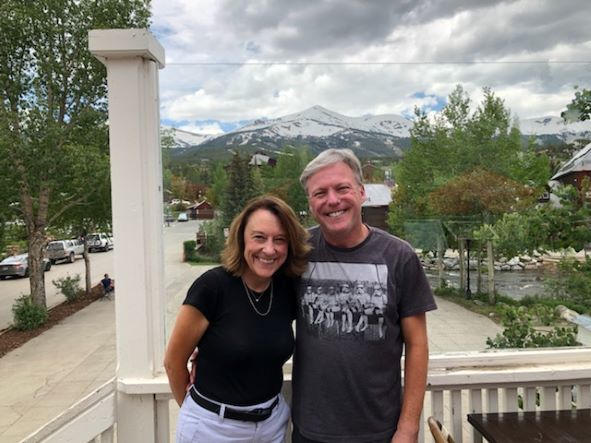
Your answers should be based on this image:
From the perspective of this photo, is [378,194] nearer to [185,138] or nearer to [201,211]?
[201,211]

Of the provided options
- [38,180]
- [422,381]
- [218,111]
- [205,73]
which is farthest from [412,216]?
[38,180]

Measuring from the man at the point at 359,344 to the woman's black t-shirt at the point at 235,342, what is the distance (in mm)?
104

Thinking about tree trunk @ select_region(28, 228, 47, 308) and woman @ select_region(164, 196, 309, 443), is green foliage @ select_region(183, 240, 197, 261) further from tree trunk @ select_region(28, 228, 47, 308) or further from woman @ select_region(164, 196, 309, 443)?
tree trunk @ select_region(28, 228, 47, 308)

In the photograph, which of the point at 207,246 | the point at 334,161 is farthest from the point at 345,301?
the point at 207,246

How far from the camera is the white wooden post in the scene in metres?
1.61

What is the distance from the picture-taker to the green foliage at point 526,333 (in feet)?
6.36

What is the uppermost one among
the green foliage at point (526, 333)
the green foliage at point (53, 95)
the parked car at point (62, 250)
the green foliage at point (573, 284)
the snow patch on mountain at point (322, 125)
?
the green foliage at point (53, 95)

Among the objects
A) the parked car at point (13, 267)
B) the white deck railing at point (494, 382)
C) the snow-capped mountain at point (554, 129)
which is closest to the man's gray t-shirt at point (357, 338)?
the white deck railing at point (494, 382)

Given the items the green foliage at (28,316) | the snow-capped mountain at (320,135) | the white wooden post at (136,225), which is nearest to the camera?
the white wooden post at (136,225)

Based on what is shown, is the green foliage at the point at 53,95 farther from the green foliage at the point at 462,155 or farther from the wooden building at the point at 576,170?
the wooden building at the point at 576,170

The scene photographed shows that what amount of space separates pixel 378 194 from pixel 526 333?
3.00 ft

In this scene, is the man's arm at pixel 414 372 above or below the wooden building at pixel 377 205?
below

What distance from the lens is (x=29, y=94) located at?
9.14 meters

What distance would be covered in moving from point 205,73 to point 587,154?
5.79 ft
